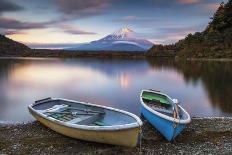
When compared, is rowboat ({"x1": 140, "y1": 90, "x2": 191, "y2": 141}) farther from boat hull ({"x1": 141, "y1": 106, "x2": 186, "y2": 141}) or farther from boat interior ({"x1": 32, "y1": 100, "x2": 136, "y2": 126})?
boat interior ({"x1": 32, "y1": 100, "x2": 136, "y2": 126})

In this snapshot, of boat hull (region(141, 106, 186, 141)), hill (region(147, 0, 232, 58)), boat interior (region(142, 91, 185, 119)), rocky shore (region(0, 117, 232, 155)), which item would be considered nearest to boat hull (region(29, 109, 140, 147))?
rocky shore (region(0, 117, 232, 155))

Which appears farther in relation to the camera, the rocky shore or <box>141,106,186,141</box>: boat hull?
<box>141,106,186,141</box>: boat hull

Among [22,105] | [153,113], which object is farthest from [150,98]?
[22,105]

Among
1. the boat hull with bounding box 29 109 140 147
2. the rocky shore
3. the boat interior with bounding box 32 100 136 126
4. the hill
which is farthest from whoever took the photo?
the hill

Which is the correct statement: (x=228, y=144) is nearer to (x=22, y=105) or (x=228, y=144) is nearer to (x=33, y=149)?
(x=33, y=149)

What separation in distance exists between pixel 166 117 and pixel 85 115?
424cm

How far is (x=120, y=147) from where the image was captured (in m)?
14.9

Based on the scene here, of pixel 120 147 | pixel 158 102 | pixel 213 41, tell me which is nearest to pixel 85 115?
pixel 120 147

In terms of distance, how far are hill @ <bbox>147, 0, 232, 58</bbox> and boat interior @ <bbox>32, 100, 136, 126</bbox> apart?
104 metres

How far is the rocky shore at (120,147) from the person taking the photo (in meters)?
15.0

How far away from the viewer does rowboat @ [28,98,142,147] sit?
13.8 metres

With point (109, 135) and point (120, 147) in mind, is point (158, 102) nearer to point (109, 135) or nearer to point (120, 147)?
point (120, 147)

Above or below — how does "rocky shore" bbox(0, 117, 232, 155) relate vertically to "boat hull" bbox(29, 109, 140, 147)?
below

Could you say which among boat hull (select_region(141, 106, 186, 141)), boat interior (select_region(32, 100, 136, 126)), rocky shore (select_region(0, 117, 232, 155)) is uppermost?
boat interior (select_region(32, 100, 136, 126))
